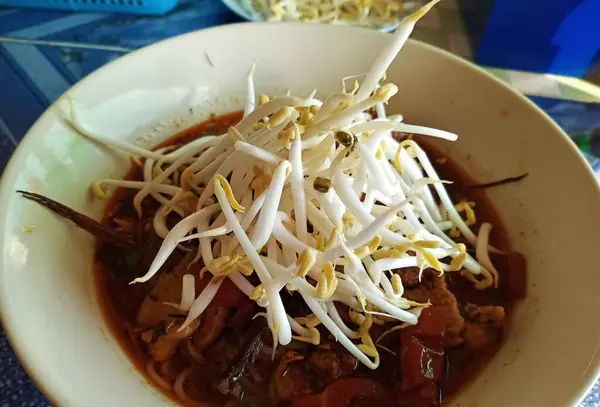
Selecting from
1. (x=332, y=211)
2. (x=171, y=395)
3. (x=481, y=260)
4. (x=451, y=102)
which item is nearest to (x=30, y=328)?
(x=171, y=395)

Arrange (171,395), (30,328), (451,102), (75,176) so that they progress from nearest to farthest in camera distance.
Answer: (30,328) → (171,395) → (75,176) → (451,102)

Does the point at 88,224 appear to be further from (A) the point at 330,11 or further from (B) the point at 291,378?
(A) the point at 330,11

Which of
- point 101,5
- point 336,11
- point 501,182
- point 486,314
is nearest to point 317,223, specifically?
point 486,314

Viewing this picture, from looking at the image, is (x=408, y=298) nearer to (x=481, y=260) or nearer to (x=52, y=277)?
(x=481, y=260)

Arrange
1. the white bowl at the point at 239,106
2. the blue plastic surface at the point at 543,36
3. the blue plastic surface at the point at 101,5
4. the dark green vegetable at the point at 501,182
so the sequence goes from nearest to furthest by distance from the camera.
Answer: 1. the white bowl at the point at 239,106
2. the dark green vegetable at the point at 501,182
3. the blue plastic surface at the point at 543,36
4. the blue plastic surface at the point at 101,5

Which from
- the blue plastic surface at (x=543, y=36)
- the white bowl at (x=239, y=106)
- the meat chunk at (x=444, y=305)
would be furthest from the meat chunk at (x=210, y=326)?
the blue plastic surface at (x=543, y=36)

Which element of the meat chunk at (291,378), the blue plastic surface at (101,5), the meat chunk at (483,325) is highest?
the blue plastic surface at (101,5)

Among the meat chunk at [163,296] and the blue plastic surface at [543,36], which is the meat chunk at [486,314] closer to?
the meat chunk at [163,296]
